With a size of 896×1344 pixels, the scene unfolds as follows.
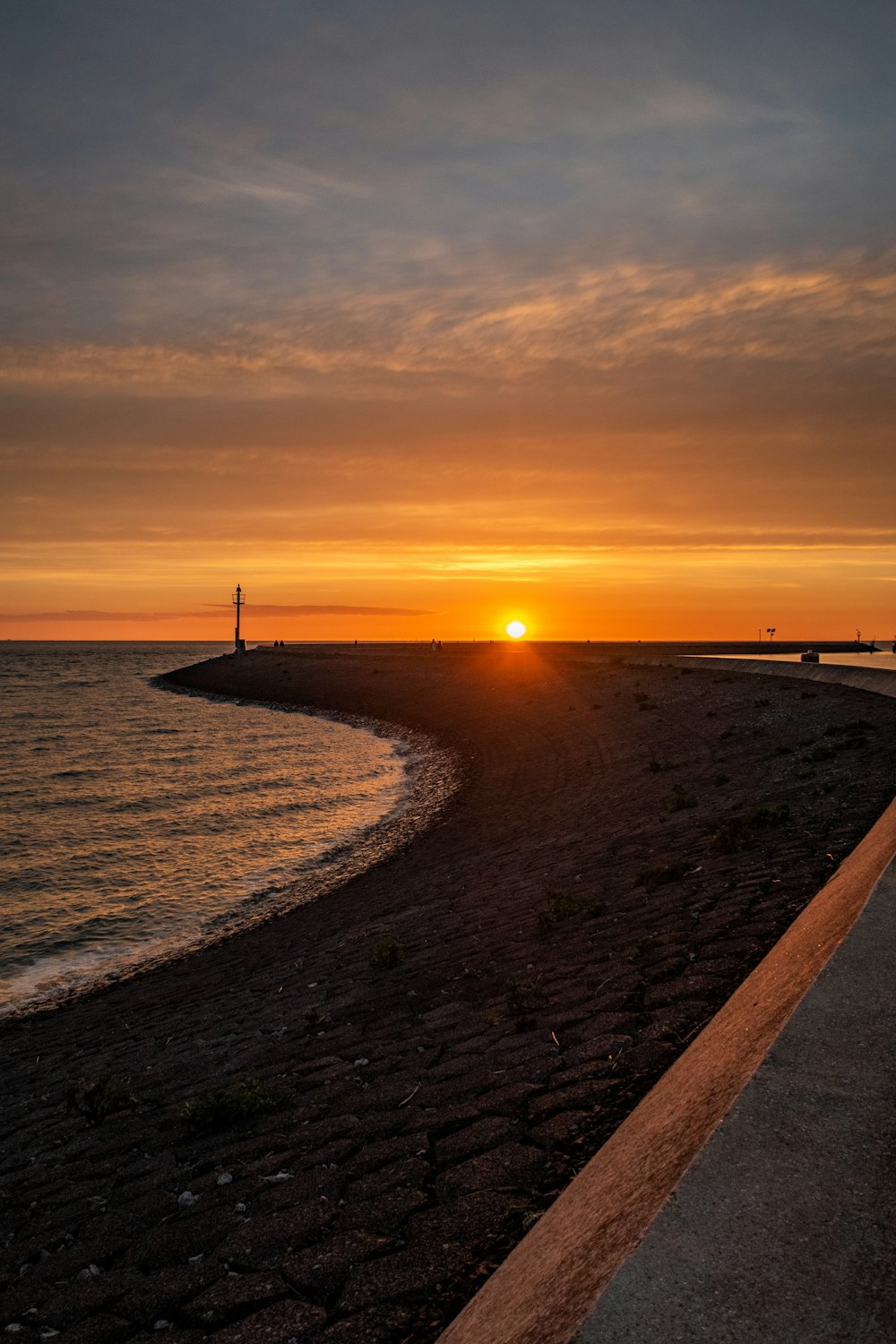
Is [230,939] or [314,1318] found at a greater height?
[314,1318]

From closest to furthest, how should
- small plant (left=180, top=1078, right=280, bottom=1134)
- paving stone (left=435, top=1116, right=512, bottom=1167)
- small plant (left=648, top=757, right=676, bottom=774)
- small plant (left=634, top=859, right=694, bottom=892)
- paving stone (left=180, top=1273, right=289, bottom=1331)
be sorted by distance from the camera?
1. paving stone (left=180, top=1273, right=289, bottom=1331)
2. paving stone (left=435, top=1116, right=512, bottom=1167)
3. small plant (left=180, top=1078, right=280, bottom=1134)
4. small plant (left=634, top=859, right=694, bottom=892)
5. small plant (left=648, top=757, right=676, bottom=774)

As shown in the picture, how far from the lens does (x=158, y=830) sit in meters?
26.8

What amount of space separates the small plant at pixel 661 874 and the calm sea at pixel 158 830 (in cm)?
901

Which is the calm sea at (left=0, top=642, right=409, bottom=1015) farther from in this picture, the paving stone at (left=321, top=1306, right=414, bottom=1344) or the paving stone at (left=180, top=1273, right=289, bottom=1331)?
the paving stone at (left=321, top=1306, right=414, bottom=1344)

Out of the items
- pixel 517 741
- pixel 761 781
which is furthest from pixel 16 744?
pixel 761 781

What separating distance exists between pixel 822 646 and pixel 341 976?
164 meters

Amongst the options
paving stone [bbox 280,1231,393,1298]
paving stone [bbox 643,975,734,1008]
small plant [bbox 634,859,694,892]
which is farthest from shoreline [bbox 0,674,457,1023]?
paving stone [bbox 643,975,734,1008]

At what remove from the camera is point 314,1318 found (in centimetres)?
448

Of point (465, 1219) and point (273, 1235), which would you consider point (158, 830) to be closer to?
point (273, 1235)

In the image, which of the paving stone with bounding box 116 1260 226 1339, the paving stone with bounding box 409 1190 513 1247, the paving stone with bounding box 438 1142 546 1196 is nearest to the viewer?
the paving stone with bounding box 409 1190 513 1247

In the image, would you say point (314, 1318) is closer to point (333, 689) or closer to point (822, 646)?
point (333, 689)

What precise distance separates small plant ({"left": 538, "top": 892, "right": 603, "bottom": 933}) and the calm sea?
26.7ft

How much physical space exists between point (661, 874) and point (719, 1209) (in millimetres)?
8440

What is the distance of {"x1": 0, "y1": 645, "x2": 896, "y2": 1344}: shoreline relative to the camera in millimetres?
5098
